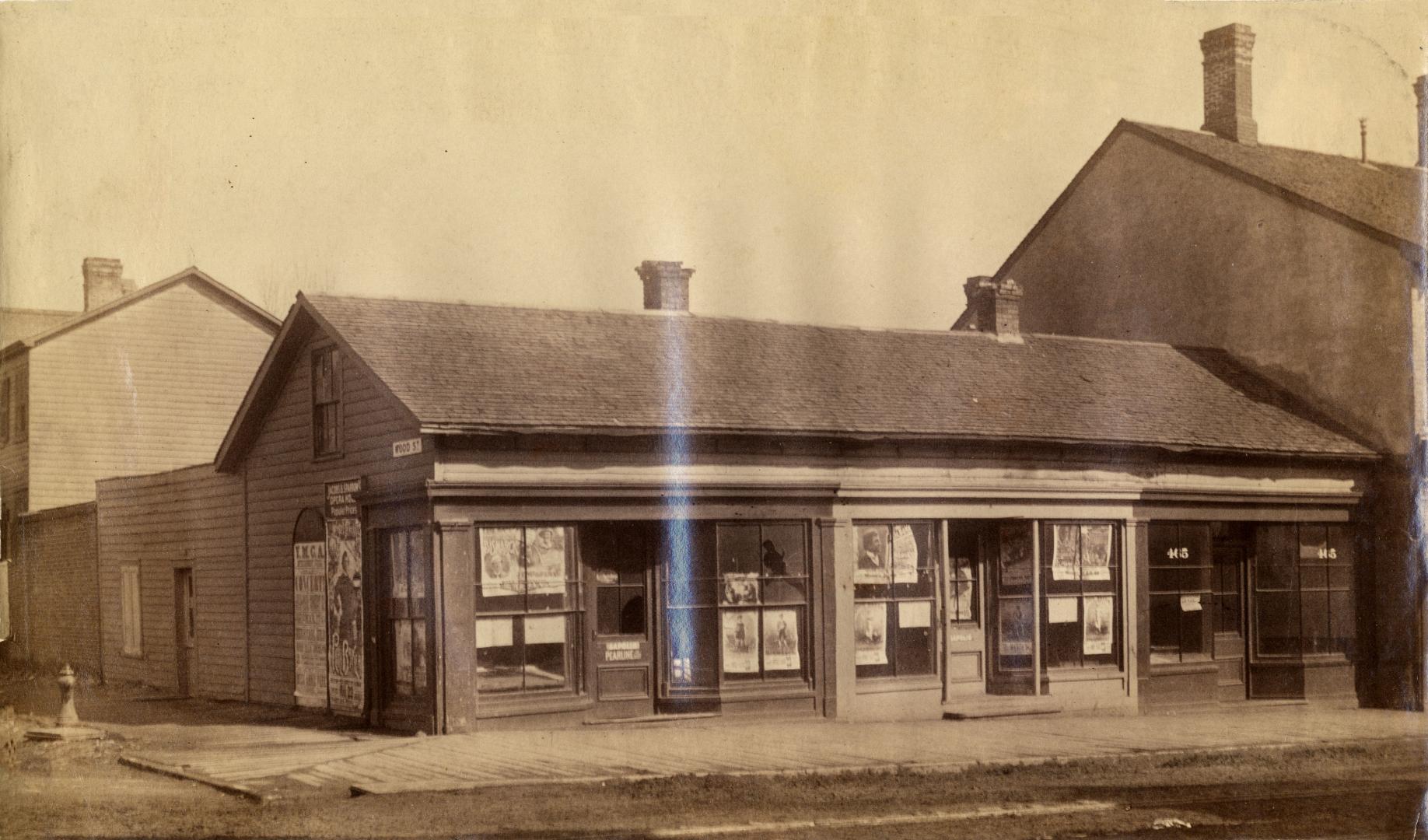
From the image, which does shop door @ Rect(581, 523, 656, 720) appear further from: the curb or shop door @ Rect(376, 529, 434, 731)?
the curb

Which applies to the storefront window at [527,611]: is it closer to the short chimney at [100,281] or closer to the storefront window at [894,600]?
the storefront window at [894,600]

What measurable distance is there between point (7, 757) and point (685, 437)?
822 centimetres

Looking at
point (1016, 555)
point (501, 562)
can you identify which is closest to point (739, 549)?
point (501, 562)

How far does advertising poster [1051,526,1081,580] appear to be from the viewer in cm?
2061

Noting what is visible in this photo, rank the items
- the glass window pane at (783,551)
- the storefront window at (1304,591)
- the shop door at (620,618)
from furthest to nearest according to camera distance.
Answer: the storefront window at (1304,591) < the glass window pane at (783,551) < the shop door at (620,618)

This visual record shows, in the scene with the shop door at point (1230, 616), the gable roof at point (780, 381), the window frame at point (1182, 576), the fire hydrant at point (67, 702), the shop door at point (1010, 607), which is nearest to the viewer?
the fire hydrant at point (67, 702)

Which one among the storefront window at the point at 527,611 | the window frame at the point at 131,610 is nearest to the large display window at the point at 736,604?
the storefront window at the point at 527,611

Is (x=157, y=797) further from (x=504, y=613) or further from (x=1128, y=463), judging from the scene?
(x=1128, y=463)

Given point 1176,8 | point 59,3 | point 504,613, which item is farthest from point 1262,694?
point 59,3

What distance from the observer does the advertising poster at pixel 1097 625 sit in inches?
819

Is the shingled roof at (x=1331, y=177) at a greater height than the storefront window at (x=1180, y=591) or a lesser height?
greater

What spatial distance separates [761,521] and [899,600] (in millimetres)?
2358

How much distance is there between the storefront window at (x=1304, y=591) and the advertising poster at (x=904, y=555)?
19.6 feet

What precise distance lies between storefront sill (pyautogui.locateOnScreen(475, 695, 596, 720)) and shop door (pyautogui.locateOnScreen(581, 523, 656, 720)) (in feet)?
0.75
